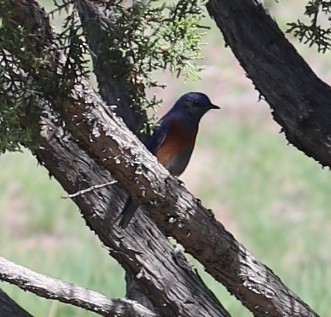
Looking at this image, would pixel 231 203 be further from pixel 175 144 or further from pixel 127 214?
pixel 127 214

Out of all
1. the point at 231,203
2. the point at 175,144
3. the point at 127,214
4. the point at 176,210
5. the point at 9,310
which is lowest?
the point at 9,310

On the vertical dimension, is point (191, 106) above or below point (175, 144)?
above

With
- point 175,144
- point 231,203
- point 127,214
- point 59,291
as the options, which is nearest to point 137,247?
point 127,214

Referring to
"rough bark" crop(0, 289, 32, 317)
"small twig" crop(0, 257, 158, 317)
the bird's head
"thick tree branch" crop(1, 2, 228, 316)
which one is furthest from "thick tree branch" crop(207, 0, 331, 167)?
the bird's head

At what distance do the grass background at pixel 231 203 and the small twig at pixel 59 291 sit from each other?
125 inches

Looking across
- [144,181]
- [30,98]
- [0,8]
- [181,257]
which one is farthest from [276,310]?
[0,8]

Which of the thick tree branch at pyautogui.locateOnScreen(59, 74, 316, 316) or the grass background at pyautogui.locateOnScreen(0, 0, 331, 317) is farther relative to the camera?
the grass background at pyautogui.locateOnScreen(0, 0, 331, 317)

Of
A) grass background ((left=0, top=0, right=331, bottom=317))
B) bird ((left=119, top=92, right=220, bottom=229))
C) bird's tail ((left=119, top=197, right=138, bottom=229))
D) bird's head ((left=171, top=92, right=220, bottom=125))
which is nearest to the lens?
bird's tail ((left=119, top=197, right=138, bottom=229))

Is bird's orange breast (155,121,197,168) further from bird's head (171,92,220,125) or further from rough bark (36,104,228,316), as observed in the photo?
rough bark (36,104,228,316)

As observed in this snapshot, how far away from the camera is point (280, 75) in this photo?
2904 millimetres

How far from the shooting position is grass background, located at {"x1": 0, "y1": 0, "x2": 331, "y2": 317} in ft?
24.1

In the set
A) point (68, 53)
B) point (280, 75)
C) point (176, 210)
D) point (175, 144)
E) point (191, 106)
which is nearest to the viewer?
point (68, 53)

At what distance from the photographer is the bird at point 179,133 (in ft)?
14.1

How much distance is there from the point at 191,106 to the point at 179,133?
129mm
